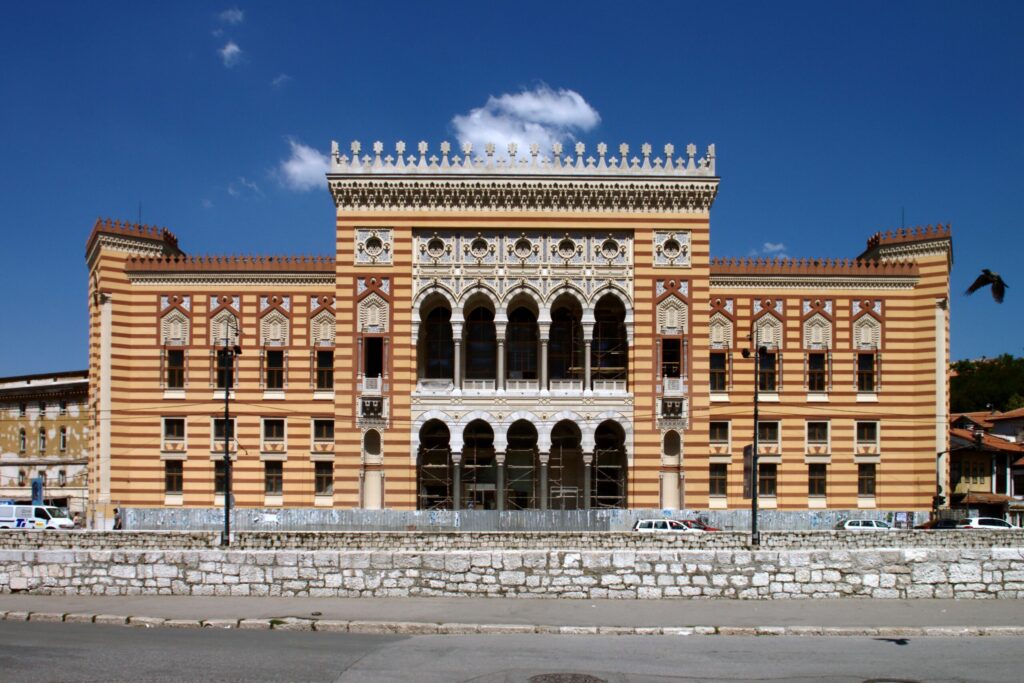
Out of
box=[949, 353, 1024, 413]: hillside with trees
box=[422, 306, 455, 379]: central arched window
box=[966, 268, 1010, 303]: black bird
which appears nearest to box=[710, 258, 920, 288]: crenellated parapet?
box=[422, 306, 455, 379]: central arched window

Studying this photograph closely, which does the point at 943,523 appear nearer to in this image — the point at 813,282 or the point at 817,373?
the point at 817,373

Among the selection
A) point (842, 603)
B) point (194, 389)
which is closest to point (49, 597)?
point (842, 603)

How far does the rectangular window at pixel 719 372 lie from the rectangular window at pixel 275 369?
65.9ft

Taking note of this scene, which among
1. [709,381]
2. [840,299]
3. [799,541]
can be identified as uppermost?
[840,299]

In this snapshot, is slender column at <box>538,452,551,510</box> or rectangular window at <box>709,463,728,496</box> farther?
rectangular window at <box>709,463,728,496</box>

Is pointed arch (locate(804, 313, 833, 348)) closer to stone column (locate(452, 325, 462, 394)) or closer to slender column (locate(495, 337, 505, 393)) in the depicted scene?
slender column (locate(495, 337, 505, 393))

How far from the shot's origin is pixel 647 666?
14.0 m

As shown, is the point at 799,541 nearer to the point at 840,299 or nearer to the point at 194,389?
the point at 840,299

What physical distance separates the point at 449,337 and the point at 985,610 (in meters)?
28.4

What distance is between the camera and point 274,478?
141 ft

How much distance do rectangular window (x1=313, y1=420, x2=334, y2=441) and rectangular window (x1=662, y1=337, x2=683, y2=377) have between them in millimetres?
15510

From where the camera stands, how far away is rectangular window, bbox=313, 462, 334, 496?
141 ft

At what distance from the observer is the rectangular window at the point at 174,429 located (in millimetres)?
42969

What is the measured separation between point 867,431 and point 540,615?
30.1m
